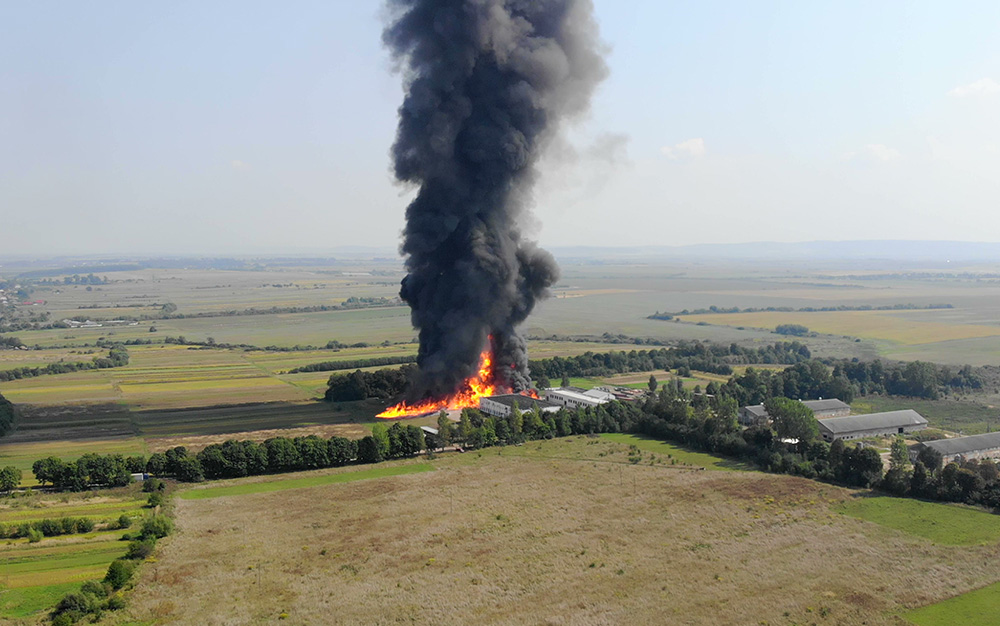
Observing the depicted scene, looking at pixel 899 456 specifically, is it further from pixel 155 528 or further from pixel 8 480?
pixel 8 480

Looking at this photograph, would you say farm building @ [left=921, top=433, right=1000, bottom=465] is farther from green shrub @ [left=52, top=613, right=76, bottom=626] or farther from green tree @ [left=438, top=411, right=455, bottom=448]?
green shrub @ [left=52, top=613, right=76, bottom=626]

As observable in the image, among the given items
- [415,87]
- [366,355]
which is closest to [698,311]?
[366,355]

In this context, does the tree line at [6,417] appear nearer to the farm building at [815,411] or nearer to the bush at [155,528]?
the bush at [155,528]

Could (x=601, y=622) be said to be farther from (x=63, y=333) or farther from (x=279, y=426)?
(x=63, y=333)

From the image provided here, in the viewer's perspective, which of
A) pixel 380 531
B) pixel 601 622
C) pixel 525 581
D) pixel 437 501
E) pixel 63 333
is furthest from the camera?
pixel 63 333

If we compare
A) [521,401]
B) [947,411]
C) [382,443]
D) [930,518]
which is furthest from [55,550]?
[947,411]

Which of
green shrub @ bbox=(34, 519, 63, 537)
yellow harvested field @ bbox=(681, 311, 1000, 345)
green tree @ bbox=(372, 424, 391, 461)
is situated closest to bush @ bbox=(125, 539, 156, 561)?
green shrub @ bbox=(34, 519, 63, 537)
